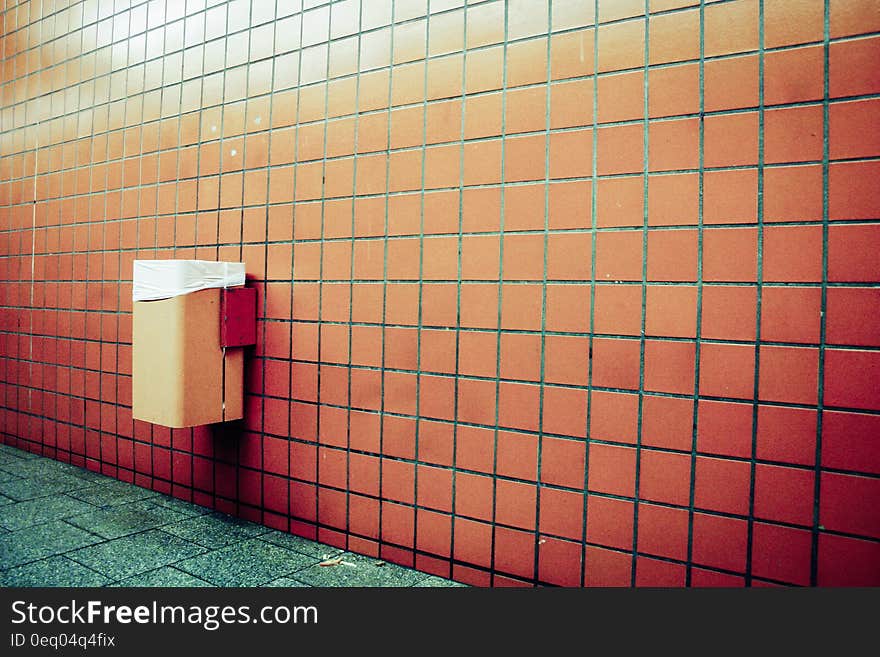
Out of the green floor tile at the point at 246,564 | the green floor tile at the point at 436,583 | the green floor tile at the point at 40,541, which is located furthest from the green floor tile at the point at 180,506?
the green floor tile at the point at 436,583

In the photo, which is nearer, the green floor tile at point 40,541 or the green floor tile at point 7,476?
the green floor tile at point 40,541

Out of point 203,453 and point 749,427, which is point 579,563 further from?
point 203,453

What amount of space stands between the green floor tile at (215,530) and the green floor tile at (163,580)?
0.31 meters

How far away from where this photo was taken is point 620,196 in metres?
2.43

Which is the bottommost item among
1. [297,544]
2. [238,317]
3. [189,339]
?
[297,544]

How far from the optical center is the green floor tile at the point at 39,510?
3.36 metres

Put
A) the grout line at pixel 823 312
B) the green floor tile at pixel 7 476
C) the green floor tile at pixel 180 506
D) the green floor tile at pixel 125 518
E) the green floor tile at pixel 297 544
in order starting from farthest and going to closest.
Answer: the green floor tile at pixel 7 476 → the green floor tile at pixel 180 506 → the green floor tile at pixel 125 518 → the green floor tile at pixel 297 544 → the grout line at pixel 823 312

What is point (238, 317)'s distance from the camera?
3355 millimetres

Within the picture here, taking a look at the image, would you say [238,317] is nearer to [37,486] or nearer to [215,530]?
[215,530]

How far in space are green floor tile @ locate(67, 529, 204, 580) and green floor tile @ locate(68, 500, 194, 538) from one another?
13 cm

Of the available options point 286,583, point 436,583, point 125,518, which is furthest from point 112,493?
point 436,583

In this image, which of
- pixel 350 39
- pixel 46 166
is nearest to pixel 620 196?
pixel 350 39

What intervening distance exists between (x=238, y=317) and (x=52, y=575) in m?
1.42

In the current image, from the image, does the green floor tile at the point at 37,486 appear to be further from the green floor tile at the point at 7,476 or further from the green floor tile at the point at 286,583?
the green floor tile at the point at 286,583
